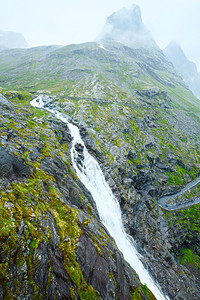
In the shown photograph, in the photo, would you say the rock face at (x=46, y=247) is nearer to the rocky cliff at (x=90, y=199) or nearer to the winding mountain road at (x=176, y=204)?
the rocky cliff at (x=90, y=199)

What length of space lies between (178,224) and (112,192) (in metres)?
41.0

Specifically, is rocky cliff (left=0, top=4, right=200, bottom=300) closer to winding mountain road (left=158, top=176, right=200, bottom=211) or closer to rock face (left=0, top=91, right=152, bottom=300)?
rock face (left=0, top=91, right=152, bottom=300)

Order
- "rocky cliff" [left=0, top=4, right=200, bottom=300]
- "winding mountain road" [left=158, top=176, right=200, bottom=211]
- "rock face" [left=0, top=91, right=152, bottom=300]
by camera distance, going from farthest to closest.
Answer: "winding mountain road" [left=158, top=176, right=200, bottom=211]
"rocky cliff" [left=0, top=4, right=200, bottom=300]
"rock face" [left=0, top=91, right=152, bottom=300]

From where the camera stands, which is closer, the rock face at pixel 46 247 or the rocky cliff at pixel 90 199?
the rock face at pixel 46 247

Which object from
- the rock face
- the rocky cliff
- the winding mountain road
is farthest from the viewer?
the winding mountain road

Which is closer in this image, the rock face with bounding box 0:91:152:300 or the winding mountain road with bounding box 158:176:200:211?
the rock face with bounding box 0:91:152:300

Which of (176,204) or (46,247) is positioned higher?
(46,247)

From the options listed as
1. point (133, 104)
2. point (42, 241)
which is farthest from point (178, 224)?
point (133, 104)

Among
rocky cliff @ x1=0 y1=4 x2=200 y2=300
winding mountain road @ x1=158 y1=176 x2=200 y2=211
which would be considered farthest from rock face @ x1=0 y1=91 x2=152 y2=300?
winding mountain road @ x1=158 y1=176 x2=200 y2=211

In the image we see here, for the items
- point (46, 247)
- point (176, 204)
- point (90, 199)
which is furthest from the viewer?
point (176, 204)

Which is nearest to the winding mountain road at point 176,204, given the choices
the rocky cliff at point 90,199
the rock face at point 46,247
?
the rocky cliff at point 90,199

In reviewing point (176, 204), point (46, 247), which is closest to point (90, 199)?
point (46, 247)

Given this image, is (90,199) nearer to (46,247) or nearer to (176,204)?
(46,247)

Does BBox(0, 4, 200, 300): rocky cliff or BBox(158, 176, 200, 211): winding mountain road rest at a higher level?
BBox(0, 4, 200, 300): rocky cliff
